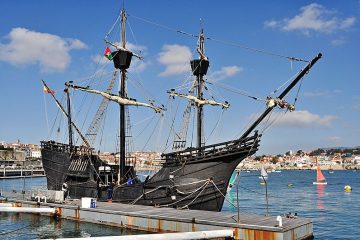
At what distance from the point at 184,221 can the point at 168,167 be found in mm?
7303

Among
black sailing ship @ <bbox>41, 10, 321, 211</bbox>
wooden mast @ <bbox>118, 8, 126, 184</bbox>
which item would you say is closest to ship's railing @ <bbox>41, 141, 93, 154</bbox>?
black sailing ship @ <bbox>41, 10, 321, 211</bbox>

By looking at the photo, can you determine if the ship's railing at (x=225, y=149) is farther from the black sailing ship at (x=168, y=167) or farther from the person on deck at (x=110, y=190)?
the person on deck at (x=110, y=190)

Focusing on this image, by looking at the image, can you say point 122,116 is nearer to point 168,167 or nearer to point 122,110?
point 122,110

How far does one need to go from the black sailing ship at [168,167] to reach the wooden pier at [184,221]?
166 centimetres

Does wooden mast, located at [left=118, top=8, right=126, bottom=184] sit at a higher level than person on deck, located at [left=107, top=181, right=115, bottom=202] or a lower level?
higher

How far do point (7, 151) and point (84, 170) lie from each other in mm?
145922

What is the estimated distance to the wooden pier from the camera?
19.1 metres

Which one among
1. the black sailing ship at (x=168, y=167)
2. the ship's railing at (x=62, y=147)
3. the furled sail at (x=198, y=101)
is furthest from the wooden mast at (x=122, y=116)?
the furled sail at (x=198, y=101)

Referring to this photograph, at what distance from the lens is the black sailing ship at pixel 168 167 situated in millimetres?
27000

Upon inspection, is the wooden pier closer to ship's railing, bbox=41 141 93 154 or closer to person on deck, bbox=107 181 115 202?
person on deck, bbox=107 181 115 202

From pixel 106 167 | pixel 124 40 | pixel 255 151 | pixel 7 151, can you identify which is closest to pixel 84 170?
pixel 106 167

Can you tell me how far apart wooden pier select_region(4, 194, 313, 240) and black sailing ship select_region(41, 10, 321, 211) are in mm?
1662

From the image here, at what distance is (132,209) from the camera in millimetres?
26359

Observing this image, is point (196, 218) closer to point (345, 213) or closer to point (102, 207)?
point (102, 207)
